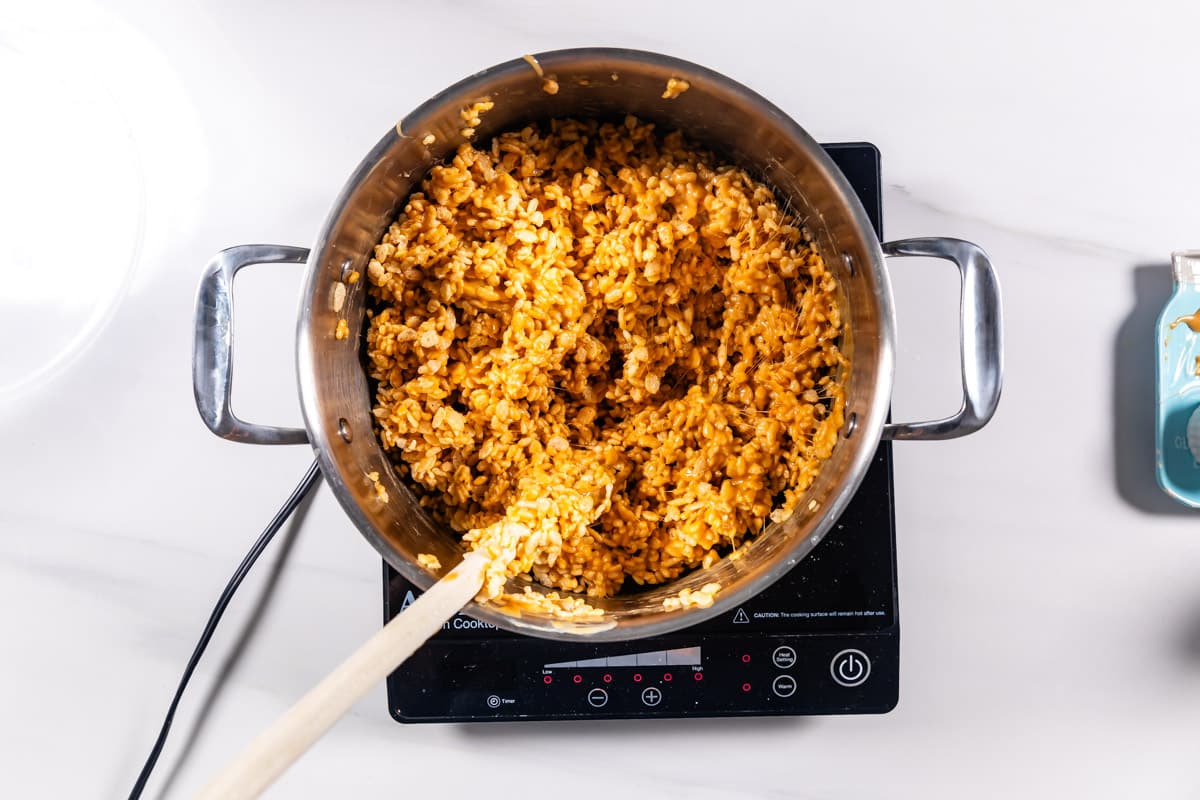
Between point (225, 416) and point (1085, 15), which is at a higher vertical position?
point (1085, 15)

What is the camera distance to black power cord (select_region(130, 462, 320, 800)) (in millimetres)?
1066

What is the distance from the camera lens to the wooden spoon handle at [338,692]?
1.79 feet

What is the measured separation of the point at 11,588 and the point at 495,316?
0.73 meters

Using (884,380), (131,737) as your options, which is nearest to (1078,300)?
(884,380)

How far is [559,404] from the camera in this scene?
889 mm

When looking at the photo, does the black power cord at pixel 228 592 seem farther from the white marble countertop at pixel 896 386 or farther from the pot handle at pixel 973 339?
the pot handle at pixel 973 339

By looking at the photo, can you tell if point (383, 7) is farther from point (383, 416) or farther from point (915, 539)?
point (915, 539)

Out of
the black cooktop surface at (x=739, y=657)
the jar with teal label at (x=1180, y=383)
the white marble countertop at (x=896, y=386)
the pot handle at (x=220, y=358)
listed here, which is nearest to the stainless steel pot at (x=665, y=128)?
the pot handle at (x=220, y=358)

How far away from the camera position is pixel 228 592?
1070mm

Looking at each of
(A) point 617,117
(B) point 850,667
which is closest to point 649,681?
(B) point 850,667

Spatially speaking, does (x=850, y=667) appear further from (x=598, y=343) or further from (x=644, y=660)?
(x=598, y=343)

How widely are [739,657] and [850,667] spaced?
4.8 inches

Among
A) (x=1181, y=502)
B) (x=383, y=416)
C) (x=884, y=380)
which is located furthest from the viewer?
(x=1181, y=502)

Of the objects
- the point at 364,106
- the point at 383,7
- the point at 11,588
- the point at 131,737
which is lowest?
the point at 131,737
